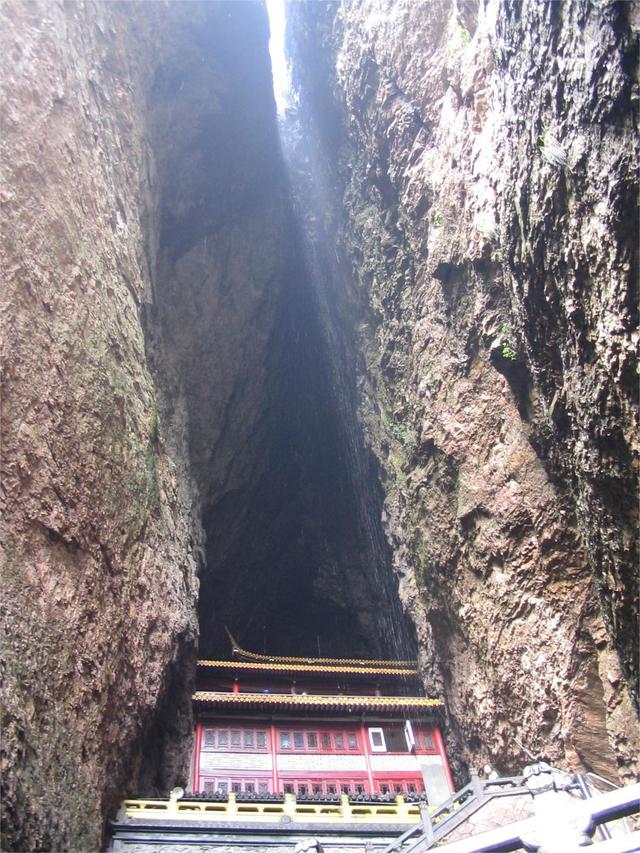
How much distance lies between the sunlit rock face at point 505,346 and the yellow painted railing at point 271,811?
2.24 metres

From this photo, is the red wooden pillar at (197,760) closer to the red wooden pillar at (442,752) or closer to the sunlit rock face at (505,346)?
the sunlit rock face at (505,346)

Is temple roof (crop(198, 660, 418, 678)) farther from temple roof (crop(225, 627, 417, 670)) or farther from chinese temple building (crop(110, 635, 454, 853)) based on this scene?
temple roof (crop(225, 627, 417, 670))

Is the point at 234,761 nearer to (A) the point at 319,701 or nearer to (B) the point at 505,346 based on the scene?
(A) the point at 319,701

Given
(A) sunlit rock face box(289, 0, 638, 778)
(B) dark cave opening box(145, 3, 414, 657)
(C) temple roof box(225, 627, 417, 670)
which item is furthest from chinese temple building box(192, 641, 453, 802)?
(B) dark cave opening box(145, 3, 414, 657)

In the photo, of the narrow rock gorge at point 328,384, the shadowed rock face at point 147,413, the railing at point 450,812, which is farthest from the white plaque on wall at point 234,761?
the railing at point 450,812

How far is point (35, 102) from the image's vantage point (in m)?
10.9

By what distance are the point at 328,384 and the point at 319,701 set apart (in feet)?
40.1


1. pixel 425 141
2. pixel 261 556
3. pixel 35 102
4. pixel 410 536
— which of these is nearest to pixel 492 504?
pixel 410 536

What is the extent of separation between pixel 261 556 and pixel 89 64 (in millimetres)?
15469

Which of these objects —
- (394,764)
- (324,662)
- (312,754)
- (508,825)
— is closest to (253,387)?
(324,662)

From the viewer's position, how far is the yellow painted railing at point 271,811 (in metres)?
10.6

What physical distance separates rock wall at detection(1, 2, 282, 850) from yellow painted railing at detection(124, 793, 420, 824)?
68 centimetres

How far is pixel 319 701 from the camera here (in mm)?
14680

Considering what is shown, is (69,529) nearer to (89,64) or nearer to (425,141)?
(89,64)
